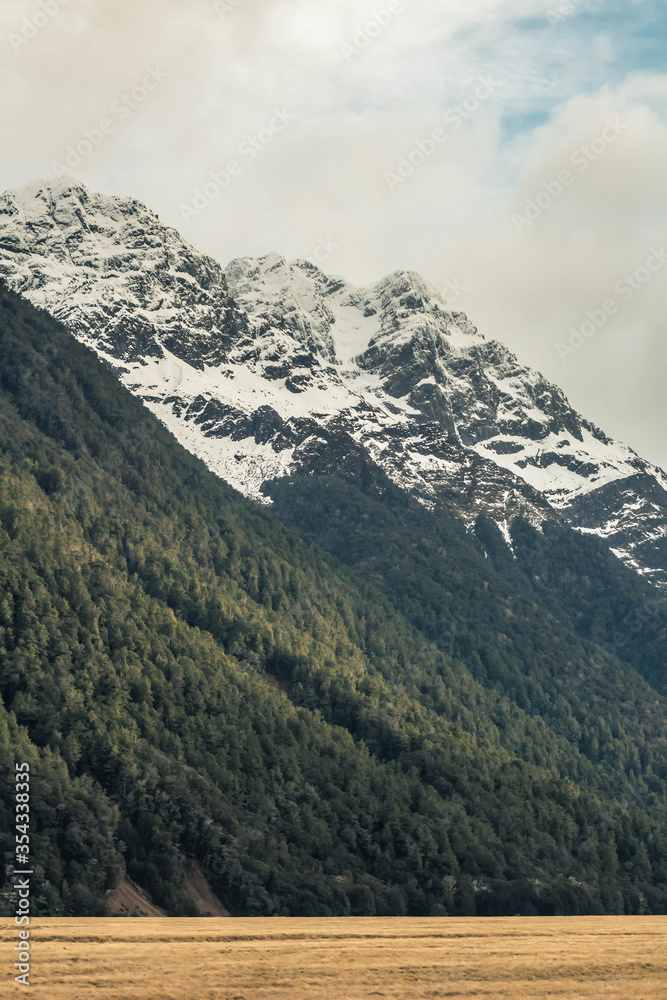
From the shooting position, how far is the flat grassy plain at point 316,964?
56750 millimetres

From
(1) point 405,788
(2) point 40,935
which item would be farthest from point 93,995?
(1) point 405,788

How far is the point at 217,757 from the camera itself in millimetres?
184000

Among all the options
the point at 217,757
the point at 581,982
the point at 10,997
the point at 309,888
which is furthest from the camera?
the point at 217,757

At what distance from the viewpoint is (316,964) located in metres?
62.4

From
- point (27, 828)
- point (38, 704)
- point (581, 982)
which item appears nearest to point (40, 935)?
point (581, 982)

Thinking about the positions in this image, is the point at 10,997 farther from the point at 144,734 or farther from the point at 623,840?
the point at 623,840

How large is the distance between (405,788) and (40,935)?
136039mm

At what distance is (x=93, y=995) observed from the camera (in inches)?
2127

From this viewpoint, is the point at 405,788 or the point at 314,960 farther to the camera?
the point at 405,788

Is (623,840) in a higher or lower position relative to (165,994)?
higher

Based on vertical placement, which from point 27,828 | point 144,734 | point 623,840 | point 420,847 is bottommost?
point 27,828

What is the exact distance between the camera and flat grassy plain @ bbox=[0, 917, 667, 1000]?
56.8 metres

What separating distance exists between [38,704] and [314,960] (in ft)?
386

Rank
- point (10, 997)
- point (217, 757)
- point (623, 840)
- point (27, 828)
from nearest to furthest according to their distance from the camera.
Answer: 1. point (10, 997)
2. point (27, 828)
3. point (217, 757)
4. point (623, 840)
